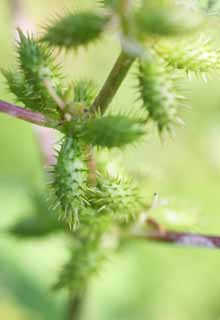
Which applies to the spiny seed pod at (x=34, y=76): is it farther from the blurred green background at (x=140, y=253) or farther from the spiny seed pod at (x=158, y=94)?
the blurred green background at (x=140, y=253)

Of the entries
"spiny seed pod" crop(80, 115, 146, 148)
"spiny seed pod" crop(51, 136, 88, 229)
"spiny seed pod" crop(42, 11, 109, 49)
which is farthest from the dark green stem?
"spiny seed pod" crop(42, 11, 109, 49)

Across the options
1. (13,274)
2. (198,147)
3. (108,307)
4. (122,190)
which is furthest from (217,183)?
(122,190)

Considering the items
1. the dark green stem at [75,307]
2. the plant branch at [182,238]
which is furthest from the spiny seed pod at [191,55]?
the dark green stem at [75,307]

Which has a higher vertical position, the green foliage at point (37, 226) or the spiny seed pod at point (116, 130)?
the spiny seed pod at point (116, 130)

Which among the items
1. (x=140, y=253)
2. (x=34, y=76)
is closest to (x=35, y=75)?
(x=34, y=76)

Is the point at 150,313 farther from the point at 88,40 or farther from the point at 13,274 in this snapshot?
the point at 88,40

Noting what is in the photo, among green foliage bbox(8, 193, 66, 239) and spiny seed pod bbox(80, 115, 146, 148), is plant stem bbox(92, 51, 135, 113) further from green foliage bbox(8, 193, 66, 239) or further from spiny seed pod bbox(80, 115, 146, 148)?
green foliage bbox(8, 193, 66, 239)
